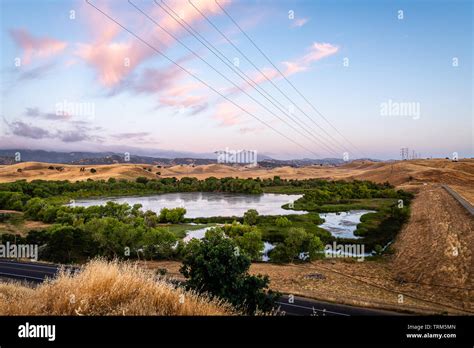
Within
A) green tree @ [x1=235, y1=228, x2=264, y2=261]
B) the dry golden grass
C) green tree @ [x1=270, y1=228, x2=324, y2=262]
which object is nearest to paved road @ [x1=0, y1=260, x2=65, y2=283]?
green tree @ [x1=235, y1=228, x2=264, y2=261]

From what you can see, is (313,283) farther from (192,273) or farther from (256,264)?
(192,273)

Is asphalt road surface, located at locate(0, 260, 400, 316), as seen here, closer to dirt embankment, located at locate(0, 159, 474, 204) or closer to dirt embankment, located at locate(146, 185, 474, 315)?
dirt embankment, located at locate(146, 185, 474, 315)

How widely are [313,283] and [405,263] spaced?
38.8 feet

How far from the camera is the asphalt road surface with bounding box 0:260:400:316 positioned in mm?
20708

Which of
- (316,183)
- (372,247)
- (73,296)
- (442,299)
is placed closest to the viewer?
(73,296)

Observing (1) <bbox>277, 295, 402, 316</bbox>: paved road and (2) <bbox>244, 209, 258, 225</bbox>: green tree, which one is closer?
(1) <bbox>277, 295, 402, 316</bbox>: paved road

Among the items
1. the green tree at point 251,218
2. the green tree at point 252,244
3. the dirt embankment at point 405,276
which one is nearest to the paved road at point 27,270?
the dirt embankment at point 405,276

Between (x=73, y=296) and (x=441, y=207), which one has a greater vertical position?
(x=73, y=296)

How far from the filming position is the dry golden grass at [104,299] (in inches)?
294

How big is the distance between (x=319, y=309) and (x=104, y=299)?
1713 cm

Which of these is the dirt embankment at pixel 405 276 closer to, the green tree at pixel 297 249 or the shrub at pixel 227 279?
the green tree at pixel 297 249

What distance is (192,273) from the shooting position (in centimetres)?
1449

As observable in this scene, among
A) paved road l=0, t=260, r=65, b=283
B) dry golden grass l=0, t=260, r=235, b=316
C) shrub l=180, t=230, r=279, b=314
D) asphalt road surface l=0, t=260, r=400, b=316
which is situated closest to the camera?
dry golden grass l=0, t=260, r=235, b=316
